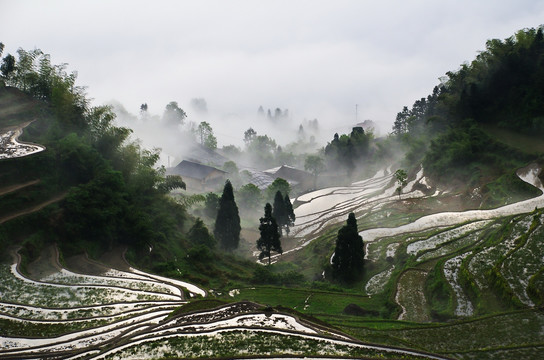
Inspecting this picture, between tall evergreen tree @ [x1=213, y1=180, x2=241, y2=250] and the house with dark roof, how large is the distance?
41794 millimetres

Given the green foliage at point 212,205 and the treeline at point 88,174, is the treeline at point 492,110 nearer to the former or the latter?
the green foliage at point 212,205

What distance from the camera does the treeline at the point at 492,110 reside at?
1807 inches

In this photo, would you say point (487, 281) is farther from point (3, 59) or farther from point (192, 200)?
point (3, 59)

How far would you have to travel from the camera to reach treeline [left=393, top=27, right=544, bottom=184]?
4591cm

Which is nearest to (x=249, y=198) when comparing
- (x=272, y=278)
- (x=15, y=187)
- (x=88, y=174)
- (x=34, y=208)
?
(x=88, y=174)

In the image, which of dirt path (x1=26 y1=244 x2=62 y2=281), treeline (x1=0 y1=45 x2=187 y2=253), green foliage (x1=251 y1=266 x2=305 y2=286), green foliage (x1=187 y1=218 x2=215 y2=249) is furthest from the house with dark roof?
dirt path (x1=26 y1=244 x2=62 y2=281)

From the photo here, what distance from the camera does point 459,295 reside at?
66.9 ft

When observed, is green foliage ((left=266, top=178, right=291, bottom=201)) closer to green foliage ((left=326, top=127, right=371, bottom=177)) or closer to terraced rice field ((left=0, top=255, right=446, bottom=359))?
green foliage ((left=326, top=127, right=371, bottom=177))

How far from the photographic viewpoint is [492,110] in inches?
2078

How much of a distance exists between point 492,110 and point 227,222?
34448 millimetres

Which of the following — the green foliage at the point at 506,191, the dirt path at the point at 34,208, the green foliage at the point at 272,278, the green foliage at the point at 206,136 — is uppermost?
the green foliage at the point at 206,136

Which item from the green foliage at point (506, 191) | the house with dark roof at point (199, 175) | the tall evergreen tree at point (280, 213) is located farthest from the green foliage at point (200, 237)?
the house with dark roof at point (199, 175)

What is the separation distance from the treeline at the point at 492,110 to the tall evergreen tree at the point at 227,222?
22970mm

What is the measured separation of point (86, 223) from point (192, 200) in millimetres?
15930
